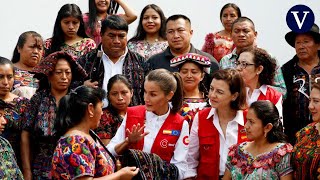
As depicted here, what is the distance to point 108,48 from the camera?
642cm

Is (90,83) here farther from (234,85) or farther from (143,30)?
(143,30)

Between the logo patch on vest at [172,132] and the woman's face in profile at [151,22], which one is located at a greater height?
the woman's face in profile at [151,22]

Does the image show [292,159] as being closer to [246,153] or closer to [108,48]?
[246,153]

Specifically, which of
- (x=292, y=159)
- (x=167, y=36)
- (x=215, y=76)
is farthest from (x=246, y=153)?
(x=167, y=36)

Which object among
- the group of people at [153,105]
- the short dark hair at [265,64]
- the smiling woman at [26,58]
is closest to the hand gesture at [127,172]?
the group of people at [153,105]

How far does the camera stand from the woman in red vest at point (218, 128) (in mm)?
5438

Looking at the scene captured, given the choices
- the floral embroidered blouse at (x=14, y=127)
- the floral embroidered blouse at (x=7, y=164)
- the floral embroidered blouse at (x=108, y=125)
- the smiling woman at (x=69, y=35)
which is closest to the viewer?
the floral embroidered blouse at (x=7, y=164)

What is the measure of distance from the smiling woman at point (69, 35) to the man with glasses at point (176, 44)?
0.68 m

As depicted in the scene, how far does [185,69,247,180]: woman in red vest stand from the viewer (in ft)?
17.8

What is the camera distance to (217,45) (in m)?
7.59

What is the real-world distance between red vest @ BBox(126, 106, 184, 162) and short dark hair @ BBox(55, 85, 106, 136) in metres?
0.83

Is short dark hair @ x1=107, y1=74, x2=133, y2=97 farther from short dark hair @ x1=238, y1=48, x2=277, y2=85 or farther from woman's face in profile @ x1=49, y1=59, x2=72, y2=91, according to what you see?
short dark hair @ x1=238, y1=48, x2=277, y2=85

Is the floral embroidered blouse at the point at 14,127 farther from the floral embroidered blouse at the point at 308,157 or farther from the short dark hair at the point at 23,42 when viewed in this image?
the floral embroidered blouse at the point at 308,157

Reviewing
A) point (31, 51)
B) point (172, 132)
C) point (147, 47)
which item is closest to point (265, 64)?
point (172, 132)
